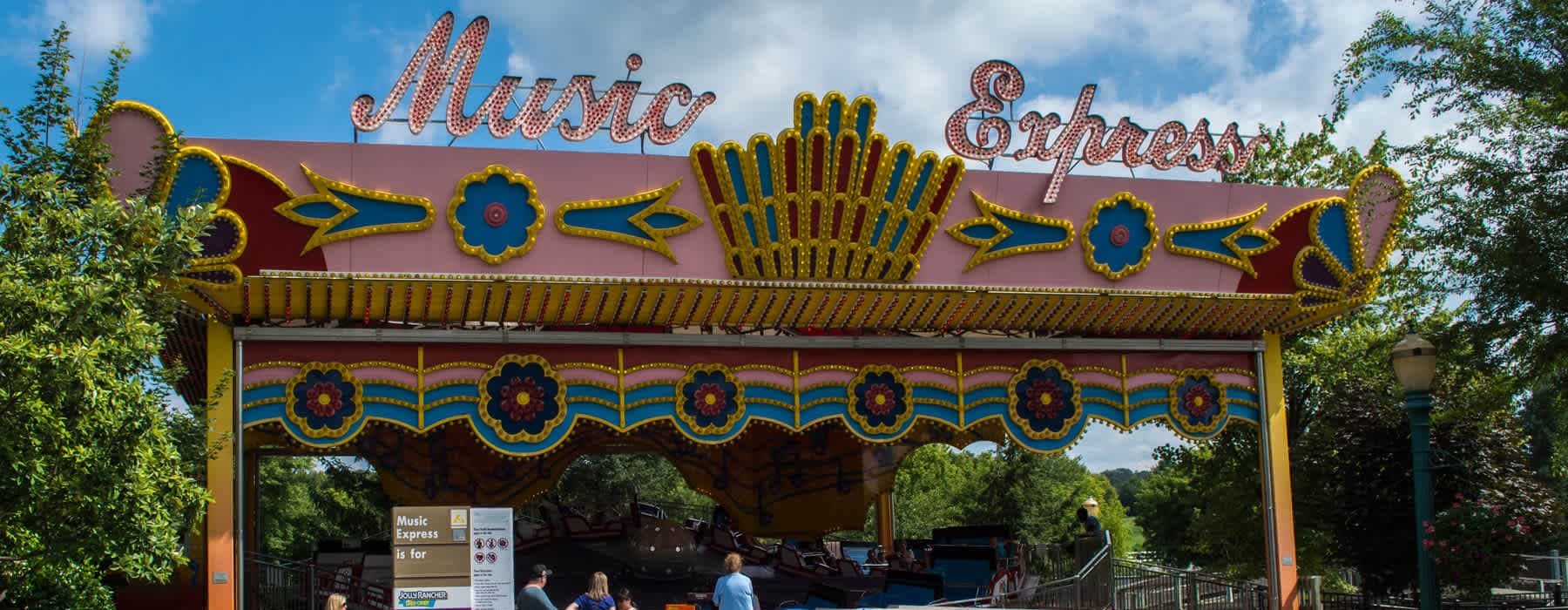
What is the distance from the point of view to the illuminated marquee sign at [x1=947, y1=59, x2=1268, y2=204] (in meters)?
18.4

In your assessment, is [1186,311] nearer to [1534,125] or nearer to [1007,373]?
[1007,373]

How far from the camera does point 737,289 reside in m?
17.4

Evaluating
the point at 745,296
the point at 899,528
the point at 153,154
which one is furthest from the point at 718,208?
the point at 899,528

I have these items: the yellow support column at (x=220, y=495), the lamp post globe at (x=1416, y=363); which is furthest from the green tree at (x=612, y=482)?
the lamp post globe at (x=1416, y=363)

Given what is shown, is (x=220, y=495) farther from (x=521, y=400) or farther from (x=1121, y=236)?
(x=1121, y=236)

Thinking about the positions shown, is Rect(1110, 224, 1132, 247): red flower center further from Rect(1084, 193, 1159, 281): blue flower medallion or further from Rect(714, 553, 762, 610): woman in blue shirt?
Rect(714, 553, 762, 610): woman in blue shirt

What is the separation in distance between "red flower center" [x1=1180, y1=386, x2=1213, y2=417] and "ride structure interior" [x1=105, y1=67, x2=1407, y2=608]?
25mm

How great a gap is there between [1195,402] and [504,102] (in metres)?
10.7

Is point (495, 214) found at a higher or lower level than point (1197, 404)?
higher

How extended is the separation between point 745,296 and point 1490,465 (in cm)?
1196

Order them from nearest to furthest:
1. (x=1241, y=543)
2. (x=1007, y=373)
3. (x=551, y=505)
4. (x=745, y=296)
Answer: (x=745, y=296) < (x=1007, y=373) < (x=1241, y=543) < (x=551, y=505)

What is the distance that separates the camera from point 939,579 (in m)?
18.5

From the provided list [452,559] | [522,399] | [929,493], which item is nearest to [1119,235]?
[522,399]

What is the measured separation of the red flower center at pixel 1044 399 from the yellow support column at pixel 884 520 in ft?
32.2
